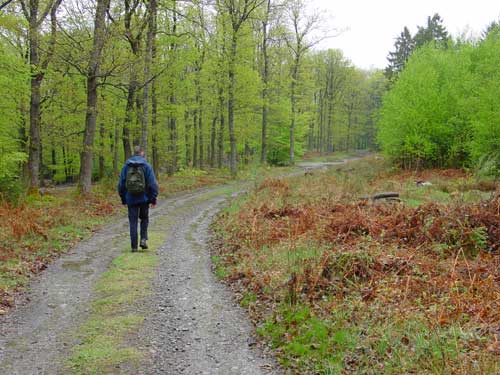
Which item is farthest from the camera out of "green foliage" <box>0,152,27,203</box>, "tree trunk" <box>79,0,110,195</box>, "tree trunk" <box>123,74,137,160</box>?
"tree trunk" <box>123,74,137,160</box>

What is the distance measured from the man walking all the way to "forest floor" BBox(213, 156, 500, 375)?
1957mm

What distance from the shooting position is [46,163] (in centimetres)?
3728

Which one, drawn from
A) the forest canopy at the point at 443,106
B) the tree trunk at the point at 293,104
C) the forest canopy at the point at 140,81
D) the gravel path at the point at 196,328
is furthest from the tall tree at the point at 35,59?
the tree trunk at the point at 293,104

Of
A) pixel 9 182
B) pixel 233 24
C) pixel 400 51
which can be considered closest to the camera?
pixel 9 182

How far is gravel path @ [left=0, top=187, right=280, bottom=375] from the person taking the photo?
4.69m

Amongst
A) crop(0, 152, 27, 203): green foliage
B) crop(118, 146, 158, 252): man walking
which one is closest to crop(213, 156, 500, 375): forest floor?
crop(118, 146, 158, 252): man walking

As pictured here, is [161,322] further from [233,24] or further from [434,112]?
[233,24]

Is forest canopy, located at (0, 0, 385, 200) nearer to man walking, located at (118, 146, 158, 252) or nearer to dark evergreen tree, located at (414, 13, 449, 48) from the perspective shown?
man walking, located at (118, 146, 158, 252)

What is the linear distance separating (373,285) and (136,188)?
17.9ft

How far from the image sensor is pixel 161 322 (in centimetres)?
580

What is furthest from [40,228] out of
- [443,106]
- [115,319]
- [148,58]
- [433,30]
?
[433,30]

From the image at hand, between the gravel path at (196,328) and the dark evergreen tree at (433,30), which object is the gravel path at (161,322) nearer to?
the gravel path at (196,328)

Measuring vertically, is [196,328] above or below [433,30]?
below

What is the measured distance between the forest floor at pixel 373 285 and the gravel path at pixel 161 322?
0.41 metres
